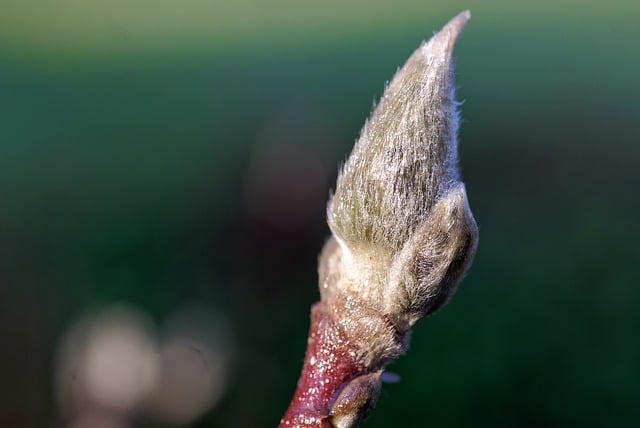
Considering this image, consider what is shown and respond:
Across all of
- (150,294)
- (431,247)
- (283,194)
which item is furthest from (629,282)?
(431,247)

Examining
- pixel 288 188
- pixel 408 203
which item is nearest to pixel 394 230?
pixel 408 203

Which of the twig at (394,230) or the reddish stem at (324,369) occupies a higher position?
the twig at (394,230)

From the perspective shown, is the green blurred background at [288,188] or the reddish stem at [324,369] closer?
the reddish stem at [324,369]

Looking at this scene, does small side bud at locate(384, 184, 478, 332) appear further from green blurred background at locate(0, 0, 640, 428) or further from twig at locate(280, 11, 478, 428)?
green blurred background at locate(0, 0, 640, 428)

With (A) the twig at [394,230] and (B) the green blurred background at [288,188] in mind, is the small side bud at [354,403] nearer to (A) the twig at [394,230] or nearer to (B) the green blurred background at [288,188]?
(A) the twig at [394,230]

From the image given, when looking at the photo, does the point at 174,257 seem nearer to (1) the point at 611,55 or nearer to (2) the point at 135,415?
(2) the point at 135,415

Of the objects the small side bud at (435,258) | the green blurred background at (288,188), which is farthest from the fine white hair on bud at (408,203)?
the green blurred background at (288,188)

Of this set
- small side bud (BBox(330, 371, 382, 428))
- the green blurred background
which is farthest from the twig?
the green blurred background

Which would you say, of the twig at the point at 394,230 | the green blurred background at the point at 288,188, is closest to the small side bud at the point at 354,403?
the twig at the point at 394,230
